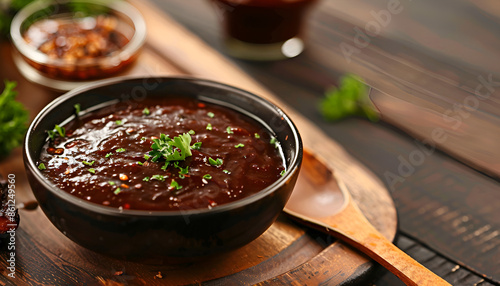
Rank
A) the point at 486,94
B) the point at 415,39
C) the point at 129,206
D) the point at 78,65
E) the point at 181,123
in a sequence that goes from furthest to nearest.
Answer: the point at 415,39 → the point at 486,94 → the point at 78,65 → the point at 181,123 → the point at 129,206

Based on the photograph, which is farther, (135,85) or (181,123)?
(135,85)

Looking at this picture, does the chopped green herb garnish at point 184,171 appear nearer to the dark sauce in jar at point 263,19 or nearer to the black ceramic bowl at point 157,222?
the black ceramic bowl at point 157,222

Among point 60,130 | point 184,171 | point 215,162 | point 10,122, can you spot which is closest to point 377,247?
point 215,162

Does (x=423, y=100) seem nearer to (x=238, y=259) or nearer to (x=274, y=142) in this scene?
(x=274, y=142)

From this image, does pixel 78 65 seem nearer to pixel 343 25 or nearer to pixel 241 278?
pixel 241 278

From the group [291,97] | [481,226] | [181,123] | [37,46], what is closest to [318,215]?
[181,123]

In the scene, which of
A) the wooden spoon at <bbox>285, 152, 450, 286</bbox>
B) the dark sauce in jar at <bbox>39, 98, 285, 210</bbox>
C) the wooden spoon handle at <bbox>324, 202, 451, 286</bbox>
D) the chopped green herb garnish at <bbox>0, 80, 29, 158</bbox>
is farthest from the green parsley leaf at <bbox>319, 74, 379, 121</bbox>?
the chopped green herb garnish at <bbox>0, 80, 29, 158</bbox>
